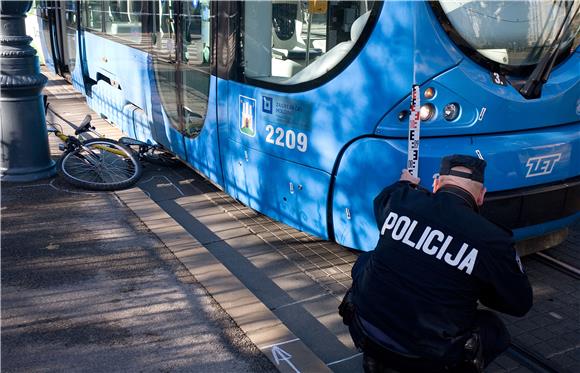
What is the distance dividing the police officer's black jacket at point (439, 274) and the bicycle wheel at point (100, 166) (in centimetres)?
424

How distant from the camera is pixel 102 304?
3.96 meters

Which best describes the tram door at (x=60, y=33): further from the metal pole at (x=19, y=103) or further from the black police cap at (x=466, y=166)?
the black police cap at (x=466, y=166)

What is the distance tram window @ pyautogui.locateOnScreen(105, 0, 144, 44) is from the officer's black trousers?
622 centimetres

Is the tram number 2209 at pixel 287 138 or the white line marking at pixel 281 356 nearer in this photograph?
the white line marking at pixel 281 356

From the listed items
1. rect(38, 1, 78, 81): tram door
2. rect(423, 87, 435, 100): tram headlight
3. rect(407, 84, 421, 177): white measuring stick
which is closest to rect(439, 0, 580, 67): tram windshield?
rect(423, 87, 435, 100): tram headlight

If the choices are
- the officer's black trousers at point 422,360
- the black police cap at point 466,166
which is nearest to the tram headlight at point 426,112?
the black police cap at point 466,166

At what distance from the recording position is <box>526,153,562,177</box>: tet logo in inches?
170

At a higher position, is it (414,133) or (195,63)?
(195,63)

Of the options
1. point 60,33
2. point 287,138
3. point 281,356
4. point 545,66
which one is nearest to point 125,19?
point 287,138

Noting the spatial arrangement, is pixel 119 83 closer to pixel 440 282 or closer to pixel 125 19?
pixel 125 19

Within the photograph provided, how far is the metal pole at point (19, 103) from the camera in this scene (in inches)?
238

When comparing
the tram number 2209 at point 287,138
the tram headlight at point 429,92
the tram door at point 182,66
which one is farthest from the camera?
the tram door at point 182,66

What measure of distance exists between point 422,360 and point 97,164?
16.1 ft

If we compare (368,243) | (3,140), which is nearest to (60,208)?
(3,140)
